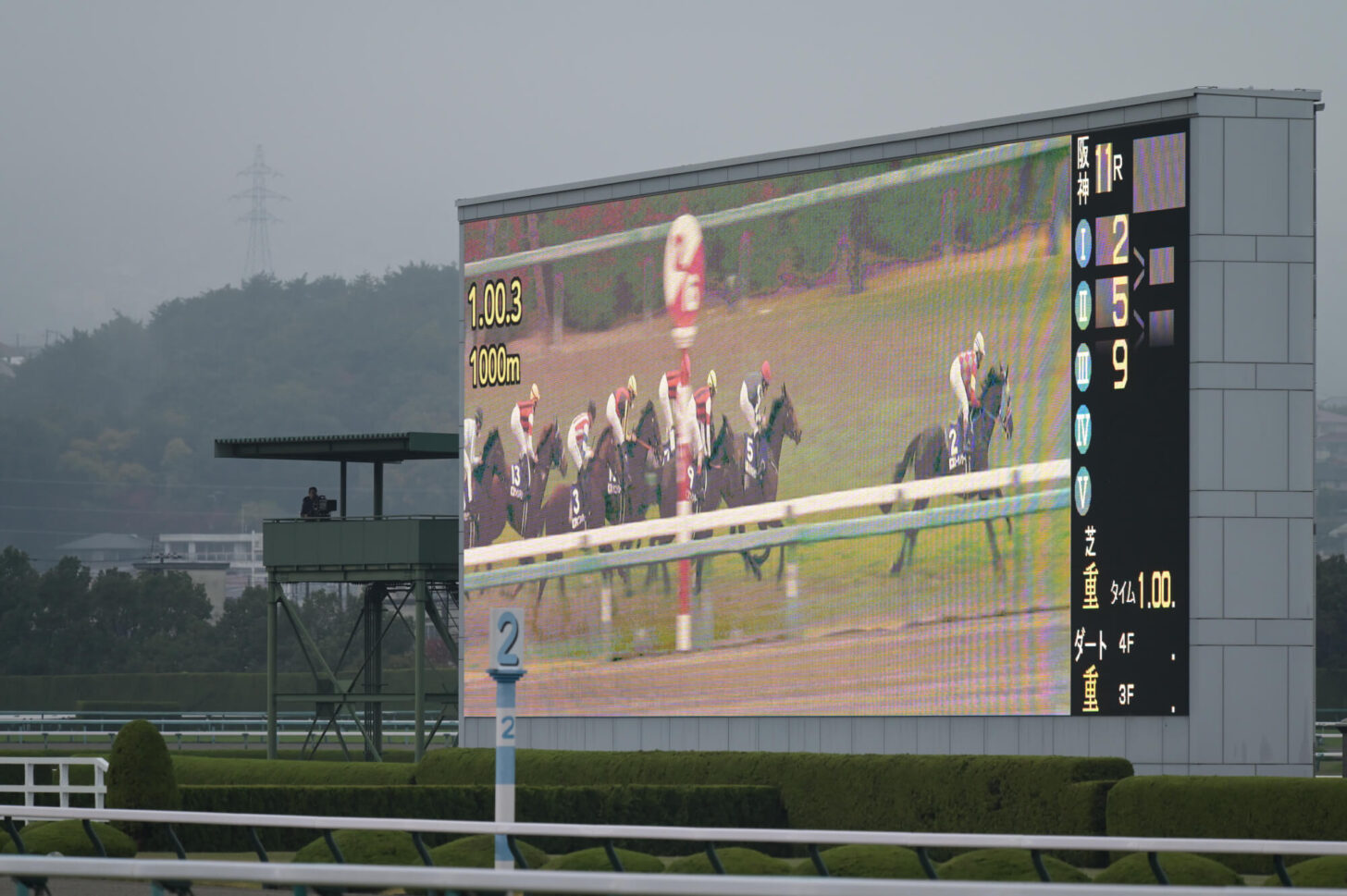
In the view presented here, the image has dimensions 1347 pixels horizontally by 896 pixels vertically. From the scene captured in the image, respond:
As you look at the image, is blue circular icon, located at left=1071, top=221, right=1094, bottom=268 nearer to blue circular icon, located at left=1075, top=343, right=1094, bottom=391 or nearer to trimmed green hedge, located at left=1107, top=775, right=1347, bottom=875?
blue circular icon, located at left=1075, top=343, right=1094, bottom=391

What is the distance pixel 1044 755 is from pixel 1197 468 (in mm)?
3625

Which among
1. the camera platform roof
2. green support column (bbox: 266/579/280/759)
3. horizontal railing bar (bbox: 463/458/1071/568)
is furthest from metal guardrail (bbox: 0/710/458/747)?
horizontal railing bar (bbox: 463/458/1071/568)

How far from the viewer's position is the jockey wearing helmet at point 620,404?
92.1 ft

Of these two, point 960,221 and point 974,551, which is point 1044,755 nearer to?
point 974,551

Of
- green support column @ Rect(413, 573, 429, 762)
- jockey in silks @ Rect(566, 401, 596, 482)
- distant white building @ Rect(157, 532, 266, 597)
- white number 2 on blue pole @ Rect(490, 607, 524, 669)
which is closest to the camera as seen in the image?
white number 2 on blue pole @ Rect(490, 607, 524, 669)

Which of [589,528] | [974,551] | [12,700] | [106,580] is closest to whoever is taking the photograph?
[974,551]

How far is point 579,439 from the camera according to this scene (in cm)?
2870

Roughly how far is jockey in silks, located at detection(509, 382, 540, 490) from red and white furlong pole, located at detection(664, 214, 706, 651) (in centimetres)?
281

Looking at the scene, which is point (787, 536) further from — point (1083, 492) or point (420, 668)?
point (420, 668)

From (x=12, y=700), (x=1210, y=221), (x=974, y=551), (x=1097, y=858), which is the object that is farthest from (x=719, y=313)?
(x=12, y=700)

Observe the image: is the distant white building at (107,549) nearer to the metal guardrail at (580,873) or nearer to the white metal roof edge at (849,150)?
the white metal roof edge at (849,150)

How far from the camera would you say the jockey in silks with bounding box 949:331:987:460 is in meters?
24.3

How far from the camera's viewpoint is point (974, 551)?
2414 centimetres

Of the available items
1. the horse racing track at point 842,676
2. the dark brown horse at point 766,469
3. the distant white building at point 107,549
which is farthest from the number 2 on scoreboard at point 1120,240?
the distant white building at point 107,549
